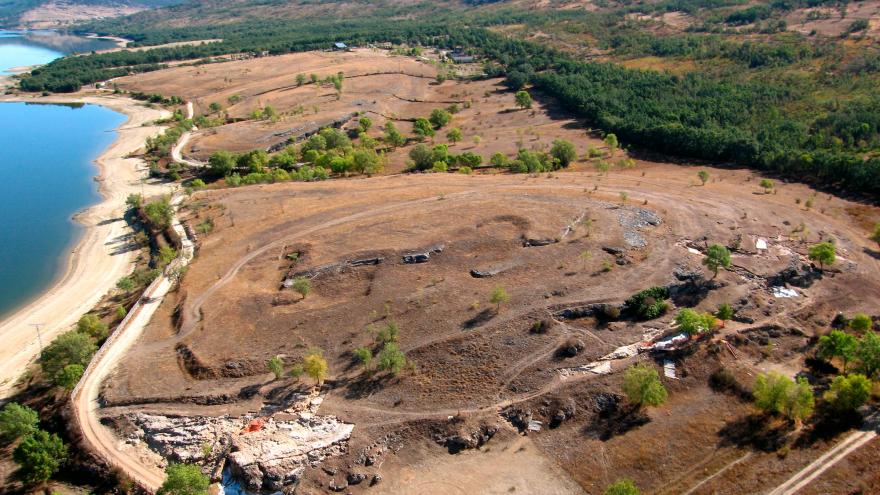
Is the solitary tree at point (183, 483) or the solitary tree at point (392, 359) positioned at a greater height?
the solitary tree at point (392, 359)

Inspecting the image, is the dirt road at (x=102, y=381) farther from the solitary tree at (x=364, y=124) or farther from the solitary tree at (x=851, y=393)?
the solitary tree at (x=364, y=124)

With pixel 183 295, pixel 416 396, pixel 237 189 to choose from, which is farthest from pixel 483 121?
pixel 416 396

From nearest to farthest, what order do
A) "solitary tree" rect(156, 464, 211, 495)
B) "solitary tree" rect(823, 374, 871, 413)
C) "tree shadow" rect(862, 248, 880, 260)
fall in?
"solitary tree" rect(156, 464, 211, 495), "solitary tree" rect(823, 374, 871, 413), "tree shadow" rect(862, 248, 880, 260)

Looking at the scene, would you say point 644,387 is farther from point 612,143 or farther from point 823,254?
point 612,143

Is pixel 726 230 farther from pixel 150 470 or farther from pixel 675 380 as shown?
pixel 150 470

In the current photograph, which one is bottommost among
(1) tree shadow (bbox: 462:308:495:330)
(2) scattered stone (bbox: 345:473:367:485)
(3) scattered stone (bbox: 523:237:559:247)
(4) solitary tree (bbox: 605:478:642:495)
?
(2) scattered stone (bbox: 345:473:367:485)

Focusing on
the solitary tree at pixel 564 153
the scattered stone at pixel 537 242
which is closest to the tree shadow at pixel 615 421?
the scattered stone at pixel 537 242

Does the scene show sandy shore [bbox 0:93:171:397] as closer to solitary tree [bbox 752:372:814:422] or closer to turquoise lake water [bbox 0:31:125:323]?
turquoise lake water [bbox 0:31:125:323]

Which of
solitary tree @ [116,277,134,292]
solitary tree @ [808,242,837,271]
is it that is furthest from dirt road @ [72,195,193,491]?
solitary tree @ [808,242,837,271]

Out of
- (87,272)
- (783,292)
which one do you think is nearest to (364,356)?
(783,292)
